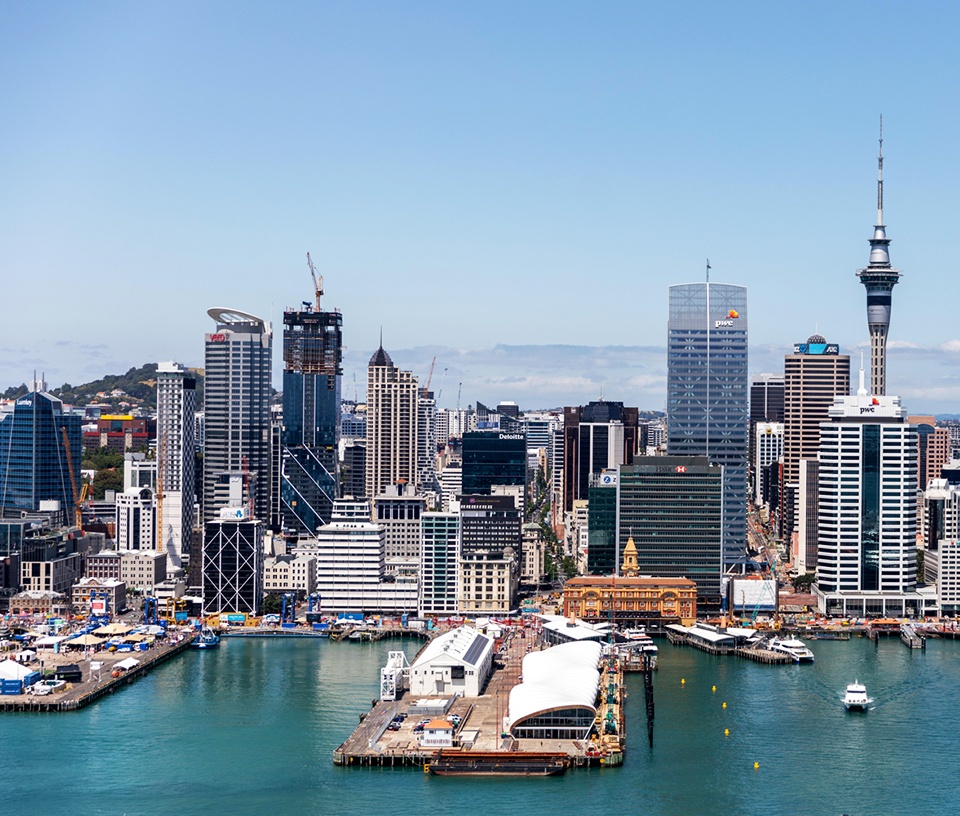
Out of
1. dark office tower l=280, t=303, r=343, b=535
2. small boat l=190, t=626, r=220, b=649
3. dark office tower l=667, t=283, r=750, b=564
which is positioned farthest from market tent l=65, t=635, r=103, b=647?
dark office tower l=280, t=303, r=343, b=535

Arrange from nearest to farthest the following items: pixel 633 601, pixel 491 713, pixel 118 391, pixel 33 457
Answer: pixel 491 713 < pixel 633 601 < pixel 33 457 < pixel 118 391

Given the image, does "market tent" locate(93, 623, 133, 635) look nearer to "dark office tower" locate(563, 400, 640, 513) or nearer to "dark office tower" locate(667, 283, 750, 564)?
"dark office tower" locate(667, 283, 750, 564)

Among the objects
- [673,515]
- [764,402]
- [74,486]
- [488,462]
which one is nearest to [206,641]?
[673,515]

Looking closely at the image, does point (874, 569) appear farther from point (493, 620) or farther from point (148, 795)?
point (148, 795)

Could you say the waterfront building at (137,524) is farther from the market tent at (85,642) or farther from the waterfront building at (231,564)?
the market tent at (85,642)

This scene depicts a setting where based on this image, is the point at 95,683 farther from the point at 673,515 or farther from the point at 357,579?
the point at 673,515

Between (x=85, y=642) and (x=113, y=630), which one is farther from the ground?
(x=113, y=630)

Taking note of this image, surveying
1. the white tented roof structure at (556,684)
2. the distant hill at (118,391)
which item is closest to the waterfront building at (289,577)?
the white tented roof structure at (556,684)
